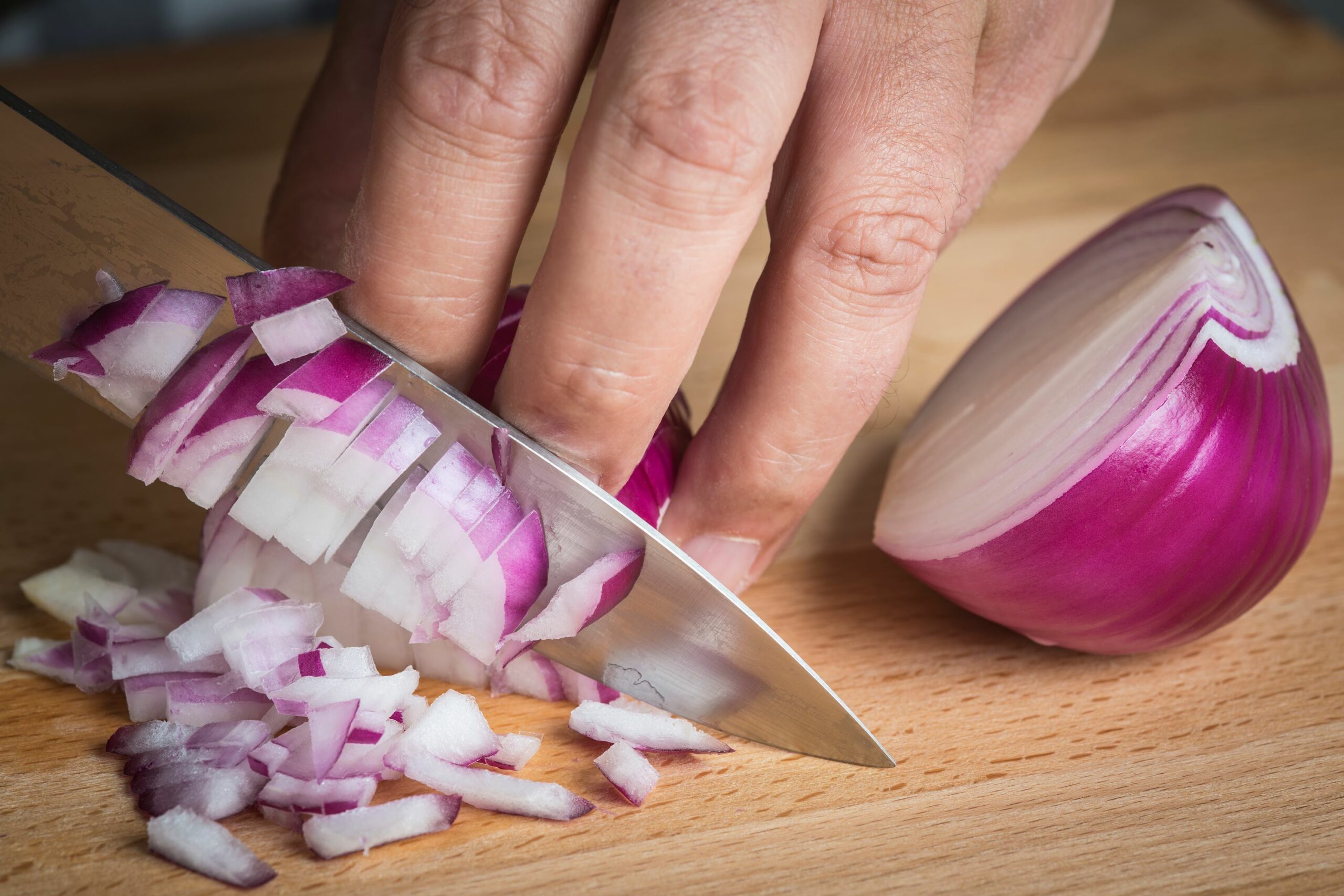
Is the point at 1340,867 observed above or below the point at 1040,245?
below

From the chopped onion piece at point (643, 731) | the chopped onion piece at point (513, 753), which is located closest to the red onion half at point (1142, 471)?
the chopped onion piece at point (643, 731)

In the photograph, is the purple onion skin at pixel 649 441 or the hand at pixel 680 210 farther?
the purple onion skin at pixel 649 441

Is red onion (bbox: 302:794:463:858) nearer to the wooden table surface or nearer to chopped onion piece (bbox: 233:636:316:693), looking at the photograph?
the wooden table surface

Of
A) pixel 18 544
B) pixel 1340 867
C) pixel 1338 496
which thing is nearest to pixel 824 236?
pixel 1340 867

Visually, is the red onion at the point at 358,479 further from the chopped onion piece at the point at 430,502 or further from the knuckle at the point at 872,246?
the knuckle at the point at 872,246

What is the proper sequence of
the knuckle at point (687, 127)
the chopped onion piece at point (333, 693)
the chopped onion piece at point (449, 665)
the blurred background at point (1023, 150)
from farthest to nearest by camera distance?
the blurred background at point (1023, 150), the chopped onion piece at point (449, 665), the chopped onion piece at point (333, 693), the knuckle at point (687, 127)

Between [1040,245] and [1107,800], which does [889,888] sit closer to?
[1107,800]

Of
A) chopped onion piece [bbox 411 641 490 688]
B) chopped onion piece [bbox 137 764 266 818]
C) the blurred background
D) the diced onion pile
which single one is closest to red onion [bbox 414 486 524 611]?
the diced onion pile
